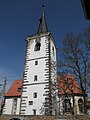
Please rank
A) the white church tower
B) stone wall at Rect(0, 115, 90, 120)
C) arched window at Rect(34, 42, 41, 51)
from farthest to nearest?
arched window at Rect(34, 42, 41, 51) < the white church tower < stone wall at Rect(0, 115, 90, 120)

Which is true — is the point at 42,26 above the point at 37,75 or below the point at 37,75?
above

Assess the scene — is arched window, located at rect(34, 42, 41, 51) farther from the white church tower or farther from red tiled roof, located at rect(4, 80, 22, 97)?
red tiled roof, located at rect(4, 80, 22, 97)

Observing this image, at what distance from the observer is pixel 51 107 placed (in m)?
21.9

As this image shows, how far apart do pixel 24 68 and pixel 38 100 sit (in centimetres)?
646

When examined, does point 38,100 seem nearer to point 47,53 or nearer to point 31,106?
point 31,106

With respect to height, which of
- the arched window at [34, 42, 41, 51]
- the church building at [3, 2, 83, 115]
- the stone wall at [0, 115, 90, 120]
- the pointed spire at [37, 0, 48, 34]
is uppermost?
the pointed spire at [37, 0, 48, 34]

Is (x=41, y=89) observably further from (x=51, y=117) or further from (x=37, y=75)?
(x=51, y=117)

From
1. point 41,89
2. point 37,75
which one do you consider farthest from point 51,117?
point 37,75

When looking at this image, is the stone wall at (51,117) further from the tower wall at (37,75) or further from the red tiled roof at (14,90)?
the red tiled roof at (14,90)

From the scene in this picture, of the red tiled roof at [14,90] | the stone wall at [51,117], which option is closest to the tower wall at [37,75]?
the stone wall at [51,117]

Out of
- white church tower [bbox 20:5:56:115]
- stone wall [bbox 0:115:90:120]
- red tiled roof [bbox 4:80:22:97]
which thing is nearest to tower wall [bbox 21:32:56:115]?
white church tower [bbox 20:5:56:115]

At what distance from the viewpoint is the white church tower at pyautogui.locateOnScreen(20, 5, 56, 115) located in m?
22.2

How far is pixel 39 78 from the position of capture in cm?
2428

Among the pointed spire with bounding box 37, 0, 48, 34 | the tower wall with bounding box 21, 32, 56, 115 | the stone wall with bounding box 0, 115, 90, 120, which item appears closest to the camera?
the stone wall with bounding box 0, 115, 90, 120
